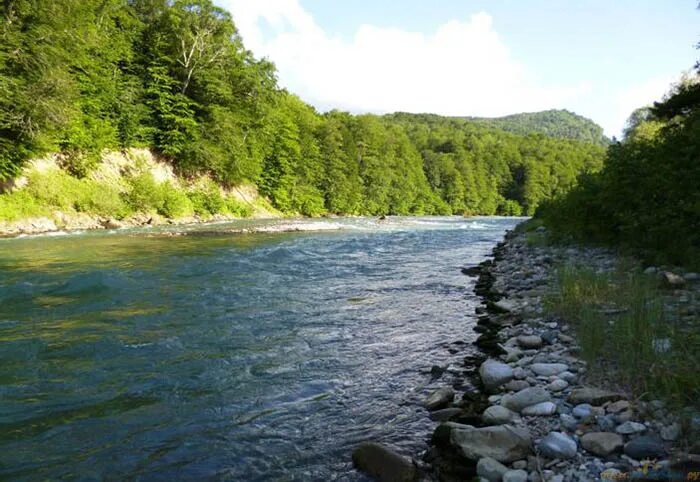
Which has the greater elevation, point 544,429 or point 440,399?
point 544,429

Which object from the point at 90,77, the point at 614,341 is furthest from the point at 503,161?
the point at 614,341

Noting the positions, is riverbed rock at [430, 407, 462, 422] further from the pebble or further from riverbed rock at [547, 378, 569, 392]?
the pebble

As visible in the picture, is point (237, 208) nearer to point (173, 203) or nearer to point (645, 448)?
point (173, 203)

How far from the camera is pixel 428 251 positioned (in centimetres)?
1919

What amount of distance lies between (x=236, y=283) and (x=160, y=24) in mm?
35446

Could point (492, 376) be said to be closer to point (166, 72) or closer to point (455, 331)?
point (455, 331)

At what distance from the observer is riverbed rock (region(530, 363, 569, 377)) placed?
4746 mm

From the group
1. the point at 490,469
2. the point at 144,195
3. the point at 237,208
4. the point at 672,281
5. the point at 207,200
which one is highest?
the point at 144,195

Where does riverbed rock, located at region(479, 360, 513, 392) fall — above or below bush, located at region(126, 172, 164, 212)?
below

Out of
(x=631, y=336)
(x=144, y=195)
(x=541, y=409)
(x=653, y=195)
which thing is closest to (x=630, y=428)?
(x=541, y=409)

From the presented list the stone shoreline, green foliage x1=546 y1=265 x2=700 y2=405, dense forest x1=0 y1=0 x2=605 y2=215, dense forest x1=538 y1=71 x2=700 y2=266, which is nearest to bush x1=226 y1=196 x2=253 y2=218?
dense forest x1=0 y1=0 x2=605 y2=215

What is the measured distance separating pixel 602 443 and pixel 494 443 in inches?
28.2

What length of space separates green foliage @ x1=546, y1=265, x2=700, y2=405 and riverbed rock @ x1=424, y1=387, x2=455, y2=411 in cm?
142

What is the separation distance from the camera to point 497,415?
3969 mm
